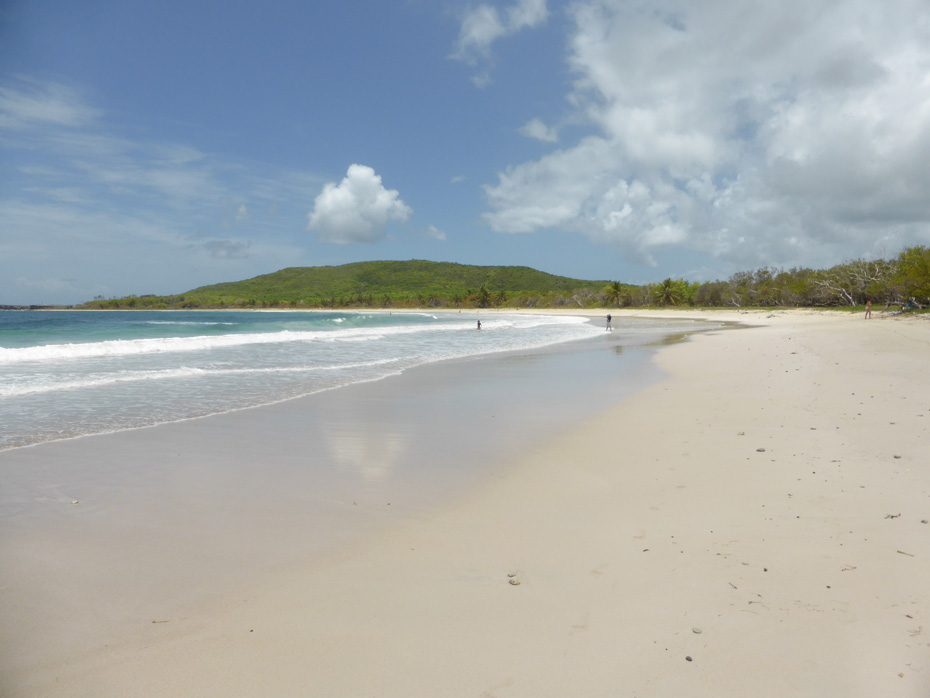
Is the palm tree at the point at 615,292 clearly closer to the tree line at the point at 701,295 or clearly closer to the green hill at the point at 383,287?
the tree line at the point at 701,295

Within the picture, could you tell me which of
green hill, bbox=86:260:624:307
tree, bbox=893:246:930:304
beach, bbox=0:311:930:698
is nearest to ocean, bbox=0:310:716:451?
beach, bbox=0:311:930:698

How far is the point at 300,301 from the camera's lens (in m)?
150

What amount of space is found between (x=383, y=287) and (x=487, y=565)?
172 meters

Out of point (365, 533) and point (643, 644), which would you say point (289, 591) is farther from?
point (643, 644)

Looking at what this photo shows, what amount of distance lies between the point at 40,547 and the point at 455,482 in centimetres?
383

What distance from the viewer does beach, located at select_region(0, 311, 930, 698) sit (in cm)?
268

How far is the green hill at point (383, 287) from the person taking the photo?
140 metres

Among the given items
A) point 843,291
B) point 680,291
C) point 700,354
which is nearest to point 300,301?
point 680,291

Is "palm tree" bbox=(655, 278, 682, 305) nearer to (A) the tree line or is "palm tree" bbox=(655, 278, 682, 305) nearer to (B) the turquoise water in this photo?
(A) the tree line

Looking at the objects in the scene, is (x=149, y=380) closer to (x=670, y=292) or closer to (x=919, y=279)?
(x=919, y=279)

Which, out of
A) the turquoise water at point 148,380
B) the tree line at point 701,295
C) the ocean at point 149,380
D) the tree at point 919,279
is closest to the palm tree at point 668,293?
the tree line at point 701,295

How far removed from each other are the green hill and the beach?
115364mm

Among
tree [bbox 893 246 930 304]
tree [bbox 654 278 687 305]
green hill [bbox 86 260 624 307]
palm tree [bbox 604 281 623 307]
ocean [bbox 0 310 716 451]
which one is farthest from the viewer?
green hill [bbox 86 260 624 307]

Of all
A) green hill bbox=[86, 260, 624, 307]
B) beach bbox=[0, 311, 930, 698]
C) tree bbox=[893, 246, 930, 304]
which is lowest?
beach bbox=[0, 311, 930, 698]
